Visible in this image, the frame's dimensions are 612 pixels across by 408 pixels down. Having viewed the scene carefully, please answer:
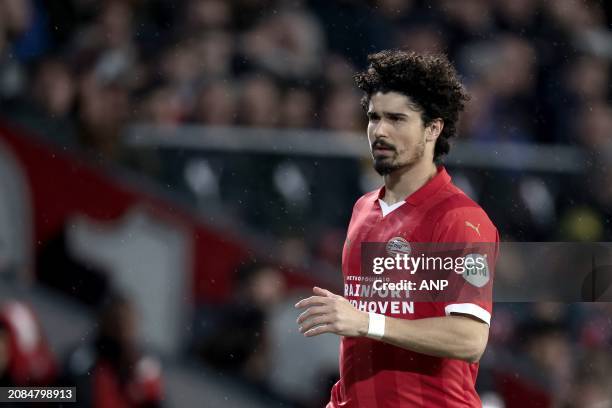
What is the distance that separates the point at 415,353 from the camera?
3131mm

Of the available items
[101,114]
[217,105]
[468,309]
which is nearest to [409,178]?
[468,309]

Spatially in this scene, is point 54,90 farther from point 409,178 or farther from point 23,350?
point 409,178

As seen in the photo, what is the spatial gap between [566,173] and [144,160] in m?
2.87

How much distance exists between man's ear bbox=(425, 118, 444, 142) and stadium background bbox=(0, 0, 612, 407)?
2.74 metres

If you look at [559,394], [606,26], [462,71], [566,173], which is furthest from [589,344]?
[606,26]

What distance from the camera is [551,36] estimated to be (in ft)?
27.5

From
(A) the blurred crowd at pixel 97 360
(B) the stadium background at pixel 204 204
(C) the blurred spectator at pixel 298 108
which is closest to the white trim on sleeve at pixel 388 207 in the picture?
(B) the stadium background at pixel 204 204

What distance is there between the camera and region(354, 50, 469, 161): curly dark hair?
10.6 ft

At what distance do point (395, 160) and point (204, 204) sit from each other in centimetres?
313

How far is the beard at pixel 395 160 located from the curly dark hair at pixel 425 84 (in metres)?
0.10

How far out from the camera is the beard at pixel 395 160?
3176 mm

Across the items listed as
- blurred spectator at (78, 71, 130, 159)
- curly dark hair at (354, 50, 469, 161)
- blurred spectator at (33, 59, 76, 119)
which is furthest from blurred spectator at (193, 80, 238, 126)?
curly dark hair at (354, 50, 469, 161)

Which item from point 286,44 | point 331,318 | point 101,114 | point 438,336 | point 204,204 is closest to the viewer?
point 331,318

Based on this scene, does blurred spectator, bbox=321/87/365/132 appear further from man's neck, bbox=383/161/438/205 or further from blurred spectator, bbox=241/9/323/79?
man's neck, bbox=383/161/438/205
